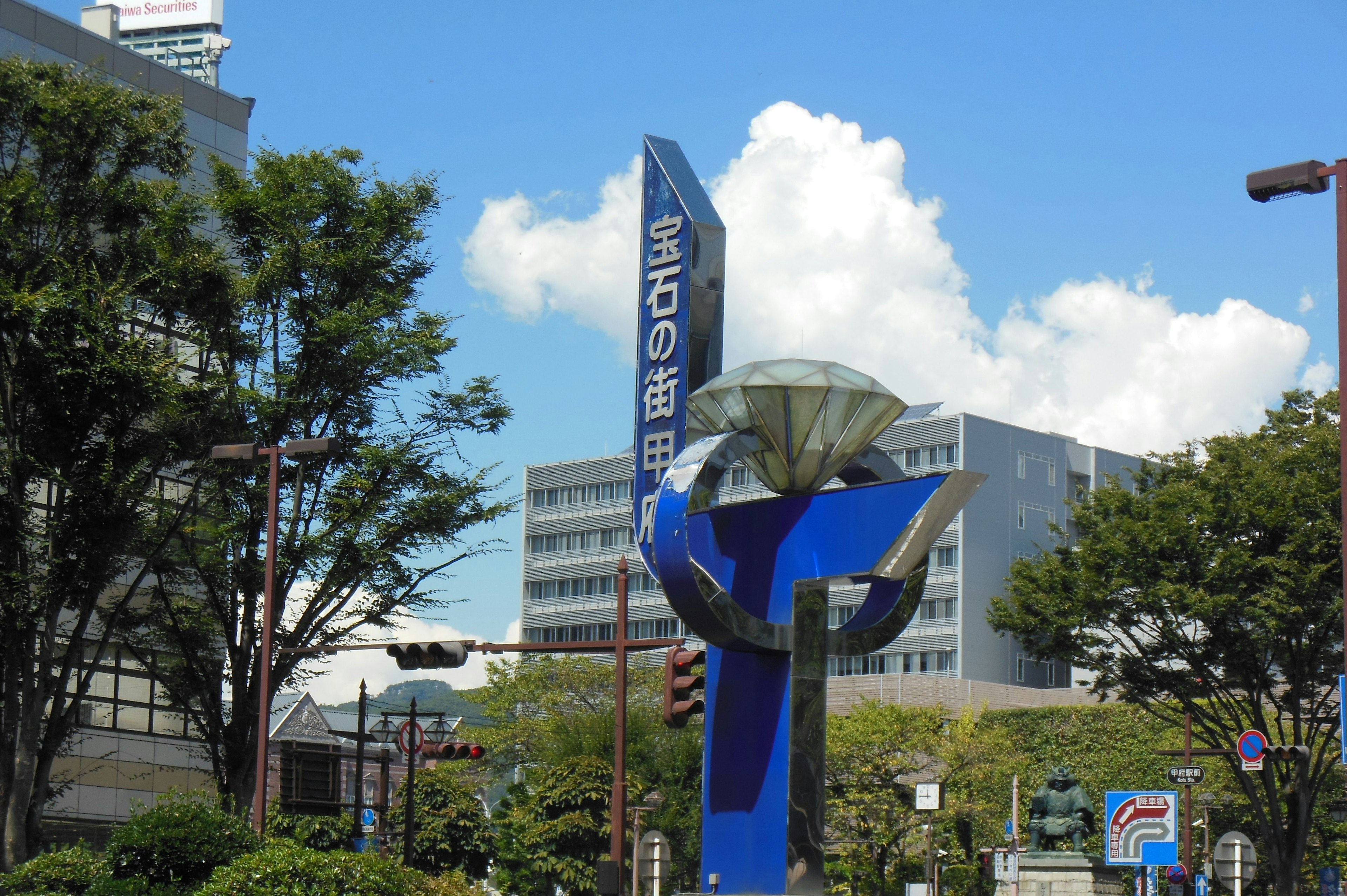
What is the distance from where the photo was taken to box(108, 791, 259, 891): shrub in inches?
776

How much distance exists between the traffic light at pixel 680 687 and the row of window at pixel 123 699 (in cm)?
2062

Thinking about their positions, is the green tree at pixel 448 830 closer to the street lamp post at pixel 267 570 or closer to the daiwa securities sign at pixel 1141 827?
the daiwa securities sign at pixel 1141 827

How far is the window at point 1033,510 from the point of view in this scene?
290 ft

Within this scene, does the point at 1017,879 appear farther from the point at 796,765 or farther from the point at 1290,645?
the point at 796,765

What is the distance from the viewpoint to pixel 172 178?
32875mm

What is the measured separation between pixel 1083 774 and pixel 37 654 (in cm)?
4174

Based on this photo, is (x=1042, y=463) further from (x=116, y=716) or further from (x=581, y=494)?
(x=116, y=716)

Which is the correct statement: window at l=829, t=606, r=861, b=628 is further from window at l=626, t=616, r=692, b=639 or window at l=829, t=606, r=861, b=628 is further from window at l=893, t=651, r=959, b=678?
window at l=626, t=616, r=692, b=639

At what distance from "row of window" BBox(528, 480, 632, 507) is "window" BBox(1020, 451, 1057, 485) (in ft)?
82.2

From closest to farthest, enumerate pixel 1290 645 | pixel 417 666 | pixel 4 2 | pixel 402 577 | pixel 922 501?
pixel 922 501
pixel 417 666
pixel 402 577
pixel 1290 645
pixel 4 2

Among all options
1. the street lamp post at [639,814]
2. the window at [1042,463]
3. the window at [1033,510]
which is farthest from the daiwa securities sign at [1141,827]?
the window at [1042,463]

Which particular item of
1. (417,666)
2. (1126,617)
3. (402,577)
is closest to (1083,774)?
(1126,617)

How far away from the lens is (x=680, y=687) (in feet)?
71.7

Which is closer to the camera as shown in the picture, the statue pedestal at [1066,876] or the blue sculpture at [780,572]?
the blue sculpture at [780,572]
